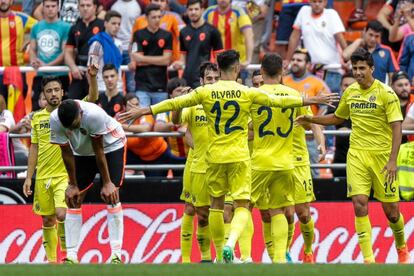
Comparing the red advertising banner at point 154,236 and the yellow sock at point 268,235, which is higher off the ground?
the yellow sock at point 268,235

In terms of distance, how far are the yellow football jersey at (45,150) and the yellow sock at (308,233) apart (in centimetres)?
302

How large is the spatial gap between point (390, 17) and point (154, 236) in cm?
556

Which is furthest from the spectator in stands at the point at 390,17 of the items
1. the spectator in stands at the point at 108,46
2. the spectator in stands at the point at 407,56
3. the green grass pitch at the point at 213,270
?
the green grass pitch at the point at 213,270

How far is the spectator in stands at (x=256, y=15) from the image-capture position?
22388 millimetres

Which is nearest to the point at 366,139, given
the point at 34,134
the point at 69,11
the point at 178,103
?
the point at 178,103

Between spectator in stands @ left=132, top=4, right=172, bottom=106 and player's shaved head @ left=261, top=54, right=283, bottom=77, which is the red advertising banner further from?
player's shaved head @ left=261, top=54, right=283, bottom=77

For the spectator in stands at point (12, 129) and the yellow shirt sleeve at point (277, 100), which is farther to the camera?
the spectator in stands at point (12, 129)

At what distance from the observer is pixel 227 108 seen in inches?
611

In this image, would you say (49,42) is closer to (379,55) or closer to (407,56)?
(379,55)

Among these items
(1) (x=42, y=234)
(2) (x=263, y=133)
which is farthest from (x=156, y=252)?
(2) (x=263, y=133)

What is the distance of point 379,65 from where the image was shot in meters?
20.7

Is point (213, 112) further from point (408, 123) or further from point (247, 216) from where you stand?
point (408, 123)

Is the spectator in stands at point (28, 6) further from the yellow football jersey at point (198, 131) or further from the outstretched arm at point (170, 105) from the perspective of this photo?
the outstretched arm at point (170, 105)

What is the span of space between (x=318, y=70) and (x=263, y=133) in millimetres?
5039
